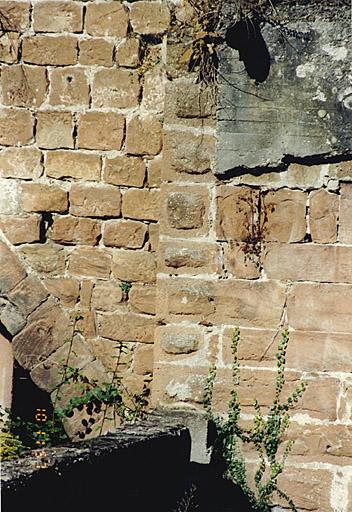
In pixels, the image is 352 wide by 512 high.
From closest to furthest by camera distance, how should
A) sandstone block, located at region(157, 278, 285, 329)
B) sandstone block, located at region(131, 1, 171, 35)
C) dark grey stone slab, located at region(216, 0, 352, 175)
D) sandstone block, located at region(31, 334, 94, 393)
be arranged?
dark grey stone slab, located at region(216, 0, 352, 175) < sandstone block, located at region(157, 278, 285, 329) < sandstone block, located at region(131, 1, 171, 35) < sandstone block, located at region(31, 334, 94, 393)

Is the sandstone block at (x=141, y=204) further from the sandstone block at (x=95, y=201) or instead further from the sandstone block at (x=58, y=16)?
the sandstone block at (x=58, y=16)

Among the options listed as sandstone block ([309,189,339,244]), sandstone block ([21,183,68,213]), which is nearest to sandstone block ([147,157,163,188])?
sandstone block ([21,183,68,213])

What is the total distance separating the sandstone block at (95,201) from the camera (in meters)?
5.57

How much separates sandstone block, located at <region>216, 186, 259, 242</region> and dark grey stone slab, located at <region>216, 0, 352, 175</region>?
0.41 ft

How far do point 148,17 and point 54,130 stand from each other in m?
0.88

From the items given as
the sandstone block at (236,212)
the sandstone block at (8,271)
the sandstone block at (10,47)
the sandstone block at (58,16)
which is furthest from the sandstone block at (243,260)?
the sandstone block at (10,47)

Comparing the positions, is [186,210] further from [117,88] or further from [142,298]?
[117,88]

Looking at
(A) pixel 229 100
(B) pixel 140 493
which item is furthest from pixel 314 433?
(A) pixel 229 100

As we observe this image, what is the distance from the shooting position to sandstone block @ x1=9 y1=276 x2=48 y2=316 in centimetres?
565

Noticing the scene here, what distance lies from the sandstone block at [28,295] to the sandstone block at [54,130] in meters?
0.84

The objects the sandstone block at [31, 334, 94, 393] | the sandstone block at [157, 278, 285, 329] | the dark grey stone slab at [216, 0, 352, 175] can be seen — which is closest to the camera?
the dark grey stone slab at [216, 0, 352, 175]

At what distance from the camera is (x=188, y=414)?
14.5 feet

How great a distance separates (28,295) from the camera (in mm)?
5652

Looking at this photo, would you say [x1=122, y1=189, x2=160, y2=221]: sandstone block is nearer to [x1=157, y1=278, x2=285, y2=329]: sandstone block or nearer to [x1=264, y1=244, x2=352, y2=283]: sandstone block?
[x1=157, y1=278, x2=285, y2=329]: sandstone block
